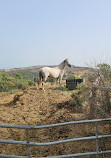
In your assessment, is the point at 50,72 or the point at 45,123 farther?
the point at 50,72

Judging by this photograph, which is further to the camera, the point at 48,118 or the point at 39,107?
the point at 39,107

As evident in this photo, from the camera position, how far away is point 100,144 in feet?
14.7

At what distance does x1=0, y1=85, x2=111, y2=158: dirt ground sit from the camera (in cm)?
450

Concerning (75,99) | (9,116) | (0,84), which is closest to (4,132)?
(9,116)

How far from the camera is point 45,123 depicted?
21.8 ft

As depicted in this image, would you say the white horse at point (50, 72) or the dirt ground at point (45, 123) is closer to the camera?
the dirt ground at point (45, 123)

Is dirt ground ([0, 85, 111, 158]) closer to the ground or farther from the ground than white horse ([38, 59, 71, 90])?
closer to the ground

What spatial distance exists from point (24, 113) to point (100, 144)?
4333mm

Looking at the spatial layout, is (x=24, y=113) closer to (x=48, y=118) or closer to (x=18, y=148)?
(x=48, y=118)

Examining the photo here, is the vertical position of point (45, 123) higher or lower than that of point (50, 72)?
lower

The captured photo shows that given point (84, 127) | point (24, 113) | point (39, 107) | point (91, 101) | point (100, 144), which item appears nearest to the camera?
point (100, 144)

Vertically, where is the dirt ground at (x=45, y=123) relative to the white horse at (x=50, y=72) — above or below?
below

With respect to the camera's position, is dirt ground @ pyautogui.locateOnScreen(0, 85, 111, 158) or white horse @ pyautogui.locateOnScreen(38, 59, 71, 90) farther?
white horse @ pyautogui.locateOnScreen(38, 59, 71, 90)

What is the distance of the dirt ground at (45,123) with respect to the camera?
14.8 ft
